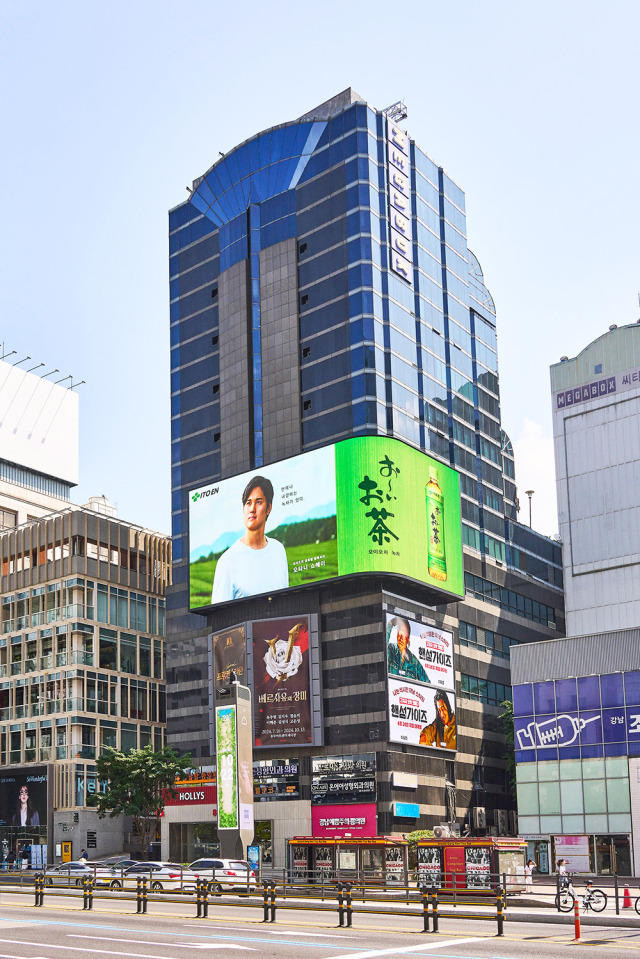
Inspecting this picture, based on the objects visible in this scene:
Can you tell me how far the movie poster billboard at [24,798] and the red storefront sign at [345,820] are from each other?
26368 millimetres

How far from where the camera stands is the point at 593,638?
255 ft

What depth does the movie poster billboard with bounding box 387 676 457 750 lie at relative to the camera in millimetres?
85625

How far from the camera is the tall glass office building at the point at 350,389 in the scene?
292ft

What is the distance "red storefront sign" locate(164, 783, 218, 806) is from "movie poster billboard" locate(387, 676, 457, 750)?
1619 centimetres

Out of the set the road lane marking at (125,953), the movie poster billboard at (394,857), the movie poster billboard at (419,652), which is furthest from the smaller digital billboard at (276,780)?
the road lane marking at (125,953)

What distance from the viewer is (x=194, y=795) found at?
305 feet

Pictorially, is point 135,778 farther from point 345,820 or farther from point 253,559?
point 253,559

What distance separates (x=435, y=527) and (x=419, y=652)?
392 inches

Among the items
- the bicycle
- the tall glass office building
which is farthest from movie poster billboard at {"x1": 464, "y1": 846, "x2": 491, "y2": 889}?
the tall glass office building

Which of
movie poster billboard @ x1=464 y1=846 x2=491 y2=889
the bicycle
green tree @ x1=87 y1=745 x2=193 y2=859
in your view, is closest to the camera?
the bicycle

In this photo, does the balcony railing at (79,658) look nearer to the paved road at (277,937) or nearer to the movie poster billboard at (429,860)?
the movie poster billboard at (429,860)

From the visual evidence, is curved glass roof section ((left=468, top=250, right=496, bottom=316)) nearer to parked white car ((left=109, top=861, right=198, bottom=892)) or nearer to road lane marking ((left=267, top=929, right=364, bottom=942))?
parked white car ((left=109, top=861, right=198, bottom=892))

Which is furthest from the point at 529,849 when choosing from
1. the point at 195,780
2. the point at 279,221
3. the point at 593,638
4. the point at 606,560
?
the point at 279,221

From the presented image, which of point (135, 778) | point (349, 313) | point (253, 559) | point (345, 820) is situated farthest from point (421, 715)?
point (349, 313)
